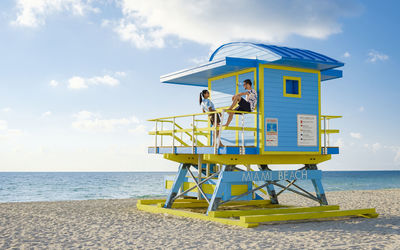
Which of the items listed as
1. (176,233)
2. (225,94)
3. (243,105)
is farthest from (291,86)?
(176,233)

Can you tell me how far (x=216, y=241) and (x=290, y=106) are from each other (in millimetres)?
5424

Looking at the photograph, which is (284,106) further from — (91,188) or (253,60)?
(91,188)

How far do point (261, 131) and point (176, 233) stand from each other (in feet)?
13.0

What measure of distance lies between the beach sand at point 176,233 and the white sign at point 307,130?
252cm

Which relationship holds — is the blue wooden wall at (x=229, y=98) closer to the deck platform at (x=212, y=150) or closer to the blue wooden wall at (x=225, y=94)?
the blue wooden wall at (x=225, y=94)

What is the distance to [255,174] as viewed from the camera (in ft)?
43.8

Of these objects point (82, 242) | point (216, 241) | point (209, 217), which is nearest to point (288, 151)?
point (209, 217)

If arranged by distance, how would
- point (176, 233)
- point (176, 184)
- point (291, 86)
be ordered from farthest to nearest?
point (176, 184) < point (291, 86) < point (176, 233)

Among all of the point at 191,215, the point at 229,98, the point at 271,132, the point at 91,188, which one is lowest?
the point at 91,188

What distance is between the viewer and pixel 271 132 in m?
13.3

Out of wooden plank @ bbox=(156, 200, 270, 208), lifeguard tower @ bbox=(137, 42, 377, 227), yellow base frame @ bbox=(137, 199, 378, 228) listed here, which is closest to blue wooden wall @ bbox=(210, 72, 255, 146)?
lifeguard tower @ bbox=(137, 42, 377, 227)

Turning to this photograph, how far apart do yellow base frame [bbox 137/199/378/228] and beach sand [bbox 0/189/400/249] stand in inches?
9.9

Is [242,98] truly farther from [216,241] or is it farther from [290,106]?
[216,241]

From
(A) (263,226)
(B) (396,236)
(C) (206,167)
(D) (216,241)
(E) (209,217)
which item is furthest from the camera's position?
(C) (206,167)
